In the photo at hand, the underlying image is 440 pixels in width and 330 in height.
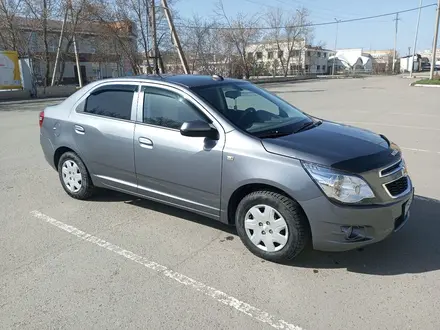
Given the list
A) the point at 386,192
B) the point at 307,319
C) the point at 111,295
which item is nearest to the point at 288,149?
the point at 386,192

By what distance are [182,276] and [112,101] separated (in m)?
2.31

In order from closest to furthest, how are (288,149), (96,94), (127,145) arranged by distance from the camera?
(288,149) < (127,145) < (96,94)

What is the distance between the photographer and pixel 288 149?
123 inches

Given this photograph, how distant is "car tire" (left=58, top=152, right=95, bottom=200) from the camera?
4703mm

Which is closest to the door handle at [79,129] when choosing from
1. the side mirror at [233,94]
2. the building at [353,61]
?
the side mirror at [233,94]

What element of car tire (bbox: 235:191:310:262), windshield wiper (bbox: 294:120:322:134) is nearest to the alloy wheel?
car tire (bbox: 235:191:310:262)

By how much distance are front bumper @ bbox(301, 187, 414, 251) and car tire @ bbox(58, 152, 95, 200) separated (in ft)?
9.58

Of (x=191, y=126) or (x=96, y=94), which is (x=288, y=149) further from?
(x=96, y=94)

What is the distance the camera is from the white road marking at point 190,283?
2602 millimetres

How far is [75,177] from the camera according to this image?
4.82 metres

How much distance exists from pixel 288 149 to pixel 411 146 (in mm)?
5966

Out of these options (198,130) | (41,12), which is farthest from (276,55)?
(198,130)

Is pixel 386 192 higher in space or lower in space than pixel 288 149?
lower

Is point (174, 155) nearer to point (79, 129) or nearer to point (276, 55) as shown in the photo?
point (79, 129)
